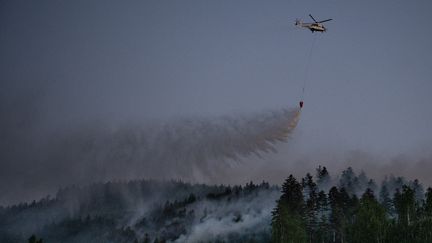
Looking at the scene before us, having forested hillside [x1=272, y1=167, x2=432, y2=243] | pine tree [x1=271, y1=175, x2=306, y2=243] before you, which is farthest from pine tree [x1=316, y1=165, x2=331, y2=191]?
pine tree [x1=271, y1=175, x2=306, y2=243]

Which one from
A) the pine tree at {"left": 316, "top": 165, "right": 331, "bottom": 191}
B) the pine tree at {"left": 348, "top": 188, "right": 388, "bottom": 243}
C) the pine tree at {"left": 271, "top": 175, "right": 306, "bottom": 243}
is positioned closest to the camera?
the pine tree at {"left": 348, "top": 188, "right": 388, "bottom": 243}

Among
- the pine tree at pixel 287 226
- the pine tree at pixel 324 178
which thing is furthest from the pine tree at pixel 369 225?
the pine tree at pixel 324 178

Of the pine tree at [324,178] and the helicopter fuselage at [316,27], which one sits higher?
the helicopter fuselage at [316,27]

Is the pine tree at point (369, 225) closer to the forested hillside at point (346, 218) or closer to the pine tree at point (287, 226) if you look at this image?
the forested hillside at point (346, 218)

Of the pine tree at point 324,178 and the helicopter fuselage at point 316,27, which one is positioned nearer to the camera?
the helicopter fuselage at point 316,27

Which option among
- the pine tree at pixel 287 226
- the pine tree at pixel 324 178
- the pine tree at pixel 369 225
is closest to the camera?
the pine tree at pixel 369 225

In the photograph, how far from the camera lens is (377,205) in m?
100

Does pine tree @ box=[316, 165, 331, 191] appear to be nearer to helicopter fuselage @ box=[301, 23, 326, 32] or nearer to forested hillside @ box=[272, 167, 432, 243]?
forested hillside @ box=[272, 167, 432, 243]

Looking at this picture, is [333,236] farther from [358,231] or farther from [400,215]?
[358,231]

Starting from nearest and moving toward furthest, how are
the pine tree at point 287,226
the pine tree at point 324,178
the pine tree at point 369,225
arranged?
the pine tree at point 369,225 → the pine tree at point 287,226 → the pine tree at point 324,178

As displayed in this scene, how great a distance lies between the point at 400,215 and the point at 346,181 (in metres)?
70.9

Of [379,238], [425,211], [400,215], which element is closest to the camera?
[379,238]

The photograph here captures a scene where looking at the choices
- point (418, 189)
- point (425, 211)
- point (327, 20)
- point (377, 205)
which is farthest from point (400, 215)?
point (418, 189)

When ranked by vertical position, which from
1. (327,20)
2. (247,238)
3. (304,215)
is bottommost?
(247,238)
